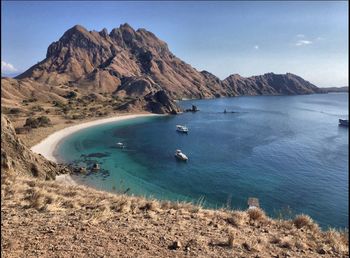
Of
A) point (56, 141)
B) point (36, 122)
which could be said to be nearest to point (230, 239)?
point (56, 141)

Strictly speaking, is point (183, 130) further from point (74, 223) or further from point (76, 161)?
point (74, 223)

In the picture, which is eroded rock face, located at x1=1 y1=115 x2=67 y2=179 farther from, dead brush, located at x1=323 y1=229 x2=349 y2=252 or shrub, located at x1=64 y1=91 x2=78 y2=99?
shrub, located at x1=64 y1=91 x2=78 y2=99

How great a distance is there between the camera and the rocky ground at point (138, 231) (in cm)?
1087

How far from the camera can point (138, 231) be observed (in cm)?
1264

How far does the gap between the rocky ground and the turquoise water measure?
1318 centimetres

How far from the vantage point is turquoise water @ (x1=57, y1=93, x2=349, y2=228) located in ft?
133

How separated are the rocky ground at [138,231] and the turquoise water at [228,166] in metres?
13.2

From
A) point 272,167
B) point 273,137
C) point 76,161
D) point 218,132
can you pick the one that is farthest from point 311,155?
point 76,161

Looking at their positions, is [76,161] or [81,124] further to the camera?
[81,124]

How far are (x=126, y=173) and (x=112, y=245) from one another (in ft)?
128

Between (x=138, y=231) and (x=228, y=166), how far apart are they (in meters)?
44.5

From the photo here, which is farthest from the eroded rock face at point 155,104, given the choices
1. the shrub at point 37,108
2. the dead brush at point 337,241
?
the dead brush at point 337,241

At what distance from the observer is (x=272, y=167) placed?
56.4m

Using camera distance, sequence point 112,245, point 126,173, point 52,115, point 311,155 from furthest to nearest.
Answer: point 52,115
point 311,155
point 126,173
point 112,245
